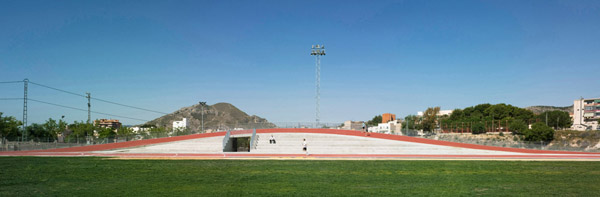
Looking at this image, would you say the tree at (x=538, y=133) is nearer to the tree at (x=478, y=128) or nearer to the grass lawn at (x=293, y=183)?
the tree at (x=478, y=128)

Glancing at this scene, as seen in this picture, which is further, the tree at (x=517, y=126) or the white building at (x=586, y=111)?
the white building at (x=586, y=111)

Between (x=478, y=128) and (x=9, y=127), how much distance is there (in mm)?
80374

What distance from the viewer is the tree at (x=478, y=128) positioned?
267 ft

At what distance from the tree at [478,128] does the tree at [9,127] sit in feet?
260

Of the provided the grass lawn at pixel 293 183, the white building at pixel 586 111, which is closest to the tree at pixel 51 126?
the grass lawn at pixel 293 183

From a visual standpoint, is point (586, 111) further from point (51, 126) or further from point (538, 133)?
point (51, 126)

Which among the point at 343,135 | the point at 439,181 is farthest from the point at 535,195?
the point at 343,135

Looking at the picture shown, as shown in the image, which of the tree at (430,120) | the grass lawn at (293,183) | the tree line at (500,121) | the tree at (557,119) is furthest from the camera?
the tree at (430,120)

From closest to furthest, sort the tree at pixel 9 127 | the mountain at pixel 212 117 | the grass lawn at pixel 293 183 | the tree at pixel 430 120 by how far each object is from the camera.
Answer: the grass lawn at pixel 293 183 < the tree at pixel 9 127 < the tree at pixel 430 120 < the mountain at pixel 212 117

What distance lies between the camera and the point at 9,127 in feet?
184

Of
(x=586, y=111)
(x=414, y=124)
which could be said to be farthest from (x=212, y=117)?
(x=586, y=111)

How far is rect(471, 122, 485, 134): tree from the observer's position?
267ft

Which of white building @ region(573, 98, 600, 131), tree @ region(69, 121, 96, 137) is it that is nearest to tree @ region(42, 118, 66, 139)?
tree @ region(69, 121, 96, 137)

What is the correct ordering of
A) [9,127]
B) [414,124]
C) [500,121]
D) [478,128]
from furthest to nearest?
[414,124]
[500,121]
[478,128]
[9,127]
